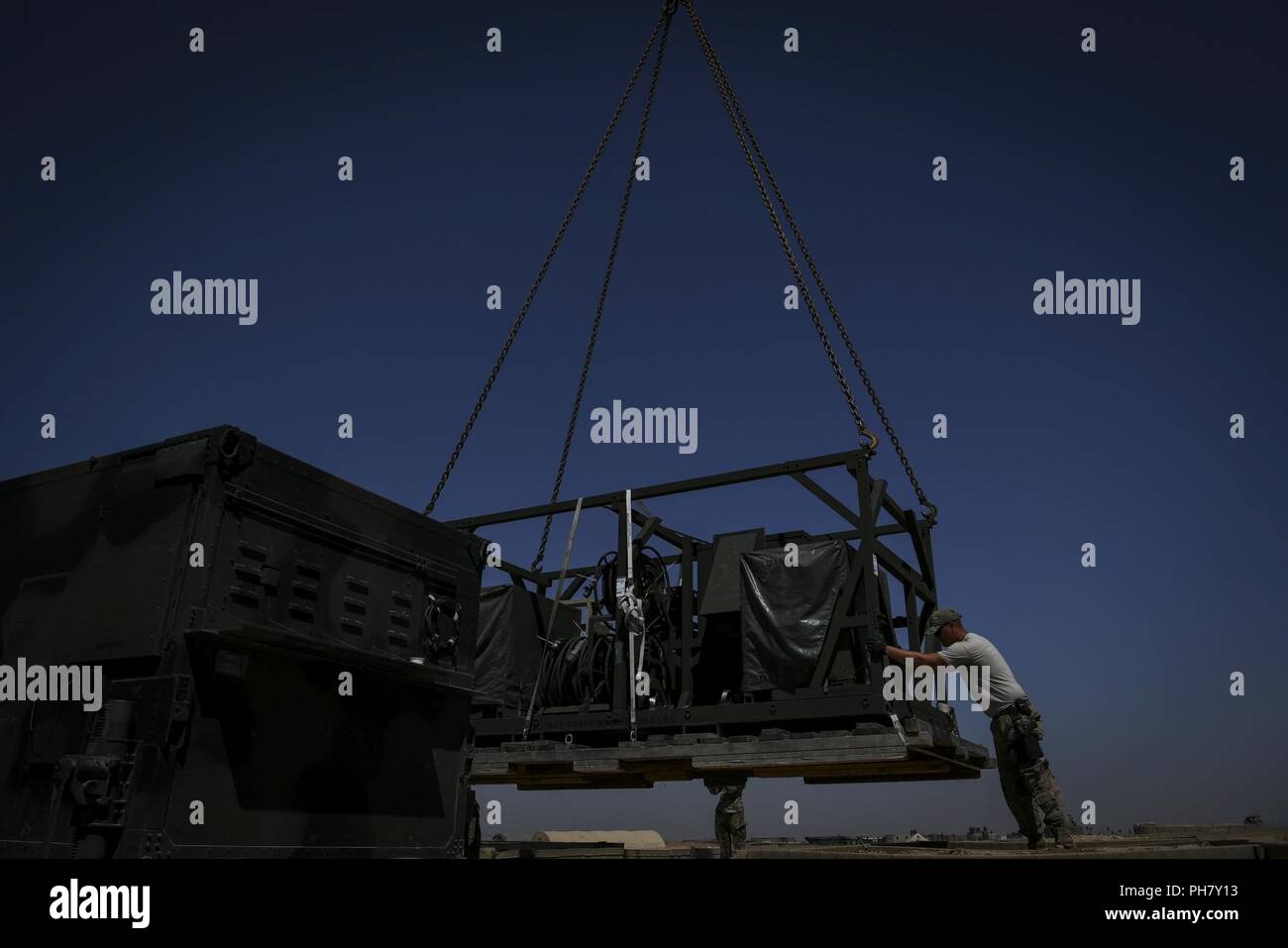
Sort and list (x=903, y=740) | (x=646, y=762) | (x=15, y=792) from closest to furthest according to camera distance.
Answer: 1. (x=15, y=792)
2. (x=903, y=740)
3. (x=646, y=762)

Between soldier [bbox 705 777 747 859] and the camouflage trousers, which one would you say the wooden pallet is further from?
soldier [bbox 705 777 747 859]

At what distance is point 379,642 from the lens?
7.79 m

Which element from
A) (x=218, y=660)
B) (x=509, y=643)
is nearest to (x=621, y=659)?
(x=509, y=643)

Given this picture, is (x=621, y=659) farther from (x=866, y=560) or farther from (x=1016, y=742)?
(x=1016, y=742)

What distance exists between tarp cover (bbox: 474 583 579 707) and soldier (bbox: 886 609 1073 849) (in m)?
5.84

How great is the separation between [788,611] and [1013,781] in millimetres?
2787

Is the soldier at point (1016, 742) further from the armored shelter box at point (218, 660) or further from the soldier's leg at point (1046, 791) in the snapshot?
the armored shelter box at point (218, 660)

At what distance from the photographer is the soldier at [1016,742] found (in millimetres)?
8859

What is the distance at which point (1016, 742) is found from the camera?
9.09m

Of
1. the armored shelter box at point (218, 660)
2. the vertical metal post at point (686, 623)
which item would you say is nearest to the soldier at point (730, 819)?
the vertical metal post at point (686, 623)

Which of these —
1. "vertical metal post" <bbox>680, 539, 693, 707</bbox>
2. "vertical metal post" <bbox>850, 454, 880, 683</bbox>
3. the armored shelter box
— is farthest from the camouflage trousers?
the armored shelter box
